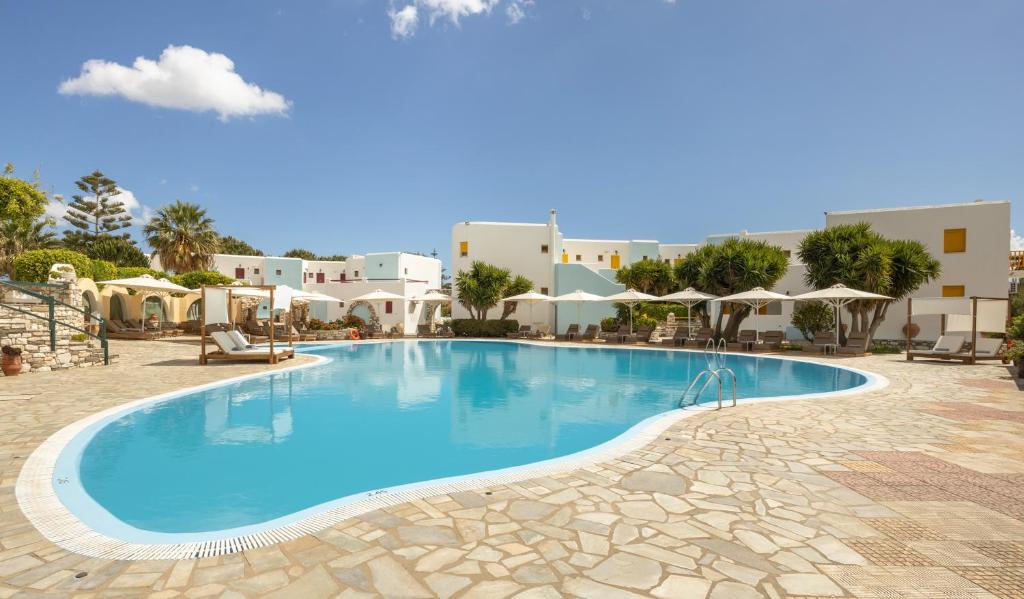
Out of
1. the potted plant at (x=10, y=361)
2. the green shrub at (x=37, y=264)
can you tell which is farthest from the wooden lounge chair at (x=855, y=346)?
the green shrub at (x=37, y=264)

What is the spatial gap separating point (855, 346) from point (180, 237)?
36.3 m

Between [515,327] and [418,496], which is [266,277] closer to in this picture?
[515,327]

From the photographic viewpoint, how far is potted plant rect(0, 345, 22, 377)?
998 cm

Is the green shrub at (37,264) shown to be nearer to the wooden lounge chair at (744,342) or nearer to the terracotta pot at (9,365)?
the terracotta pot at (9,365)

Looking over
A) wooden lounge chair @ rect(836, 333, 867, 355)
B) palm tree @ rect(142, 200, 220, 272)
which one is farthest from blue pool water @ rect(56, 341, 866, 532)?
palm tree @ rect(142, 200, 220, 272)

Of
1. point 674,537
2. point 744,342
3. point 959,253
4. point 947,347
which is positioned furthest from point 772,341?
point 674,537

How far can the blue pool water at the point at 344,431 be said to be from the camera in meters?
4.62

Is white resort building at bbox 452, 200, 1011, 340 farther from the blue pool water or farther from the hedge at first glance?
the blue pool water

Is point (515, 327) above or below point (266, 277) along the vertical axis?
below

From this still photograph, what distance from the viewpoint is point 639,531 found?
3154mm

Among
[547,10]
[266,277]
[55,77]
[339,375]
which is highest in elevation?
[547,10]

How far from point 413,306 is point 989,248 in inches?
1152

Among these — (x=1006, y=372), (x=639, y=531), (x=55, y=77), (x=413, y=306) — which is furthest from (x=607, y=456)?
(x=413, y=306)

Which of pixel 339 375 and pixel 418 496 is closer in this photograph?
pixel 418 496
